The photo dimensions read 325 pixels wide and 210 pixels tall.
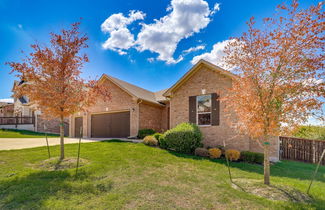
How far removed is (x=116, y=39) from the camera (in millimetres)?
12086

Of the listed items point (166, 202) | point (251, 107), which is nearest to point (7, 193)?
point (166, 202)

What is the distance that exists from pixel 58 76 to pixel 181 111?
780cm

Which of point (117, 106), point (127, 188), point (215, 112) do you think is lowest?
point (127, 188)

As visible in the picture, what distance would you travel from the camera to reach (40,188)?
4.16 metres

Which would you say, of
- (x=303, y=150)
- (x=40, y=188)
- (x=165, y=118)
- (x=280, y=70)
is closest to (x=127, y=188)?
(x=40, y=188)

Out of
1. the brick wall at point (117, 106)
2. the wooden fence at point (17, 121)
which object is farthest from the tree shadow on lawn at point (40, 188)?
the wooden fence at point (17, 121)

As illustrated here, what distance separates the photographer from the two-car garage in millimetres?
14656

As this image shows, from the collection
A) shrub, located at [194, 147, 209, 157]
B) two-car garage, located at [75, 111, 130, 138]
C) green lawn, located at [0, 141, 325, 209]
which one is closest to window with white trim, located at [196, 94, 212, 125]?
shrub, located at [194, 147, 209, 157]

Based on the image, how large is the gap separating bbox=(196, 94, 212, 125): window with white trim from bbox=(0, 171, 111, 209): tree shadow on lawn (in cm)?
779

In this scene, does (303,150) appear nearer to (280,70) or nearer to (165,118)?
(280,70)

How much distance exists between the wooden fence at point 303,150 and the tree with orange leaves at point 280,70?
8.22 m

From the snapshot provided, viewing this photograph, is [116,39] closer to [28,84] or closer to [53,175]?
[28,84]

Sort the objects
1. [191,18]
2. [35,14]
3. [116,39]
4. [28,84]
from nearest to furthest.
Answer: [28,84] → [35,14] → [191,18] → [116,39]

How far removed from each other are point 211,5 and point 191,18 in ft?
4.26
